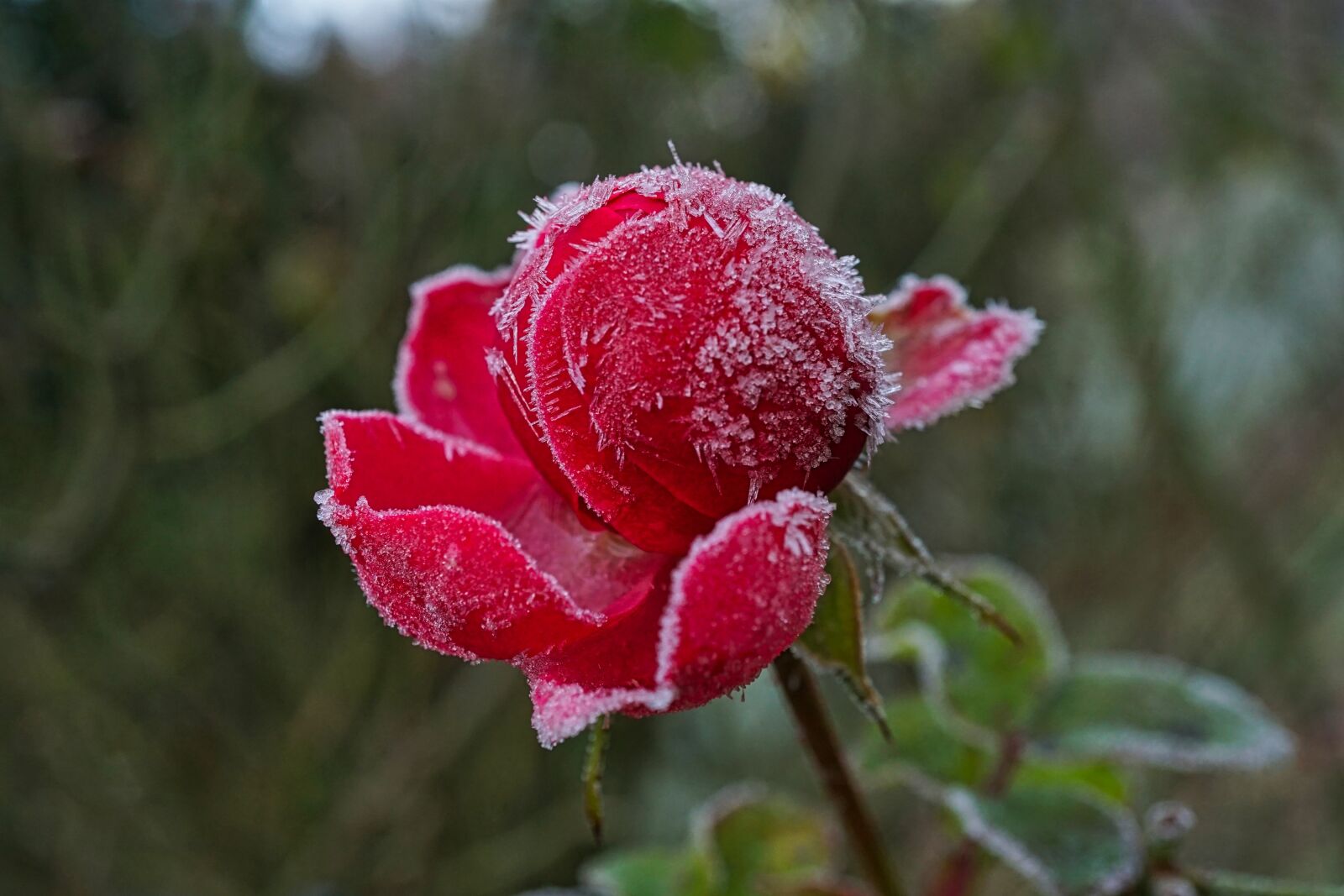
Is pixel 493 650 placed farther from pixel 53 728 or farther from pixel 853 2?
pixel 53 728

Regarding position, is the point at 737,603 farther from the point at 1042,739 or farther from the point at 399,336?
the point at 399,336

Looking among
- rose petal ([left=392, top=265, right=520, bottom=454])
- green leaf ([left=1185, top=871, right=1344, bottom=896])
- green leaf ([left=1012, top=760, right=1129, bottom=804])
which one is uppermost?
rose petal ([left=392, top=265, right=520, bottom=454])

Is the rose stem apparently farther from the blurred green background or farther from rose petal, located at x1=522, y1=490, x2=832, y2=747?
the blurred green background

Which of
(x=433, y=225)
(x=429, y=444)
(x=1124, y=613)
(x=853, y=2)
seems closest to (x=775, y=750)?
(x=1124, y=613)

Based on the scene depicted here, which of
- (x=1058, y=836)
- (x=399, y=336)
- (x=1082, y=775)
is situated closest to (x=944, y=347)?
(x=1058, y=836)

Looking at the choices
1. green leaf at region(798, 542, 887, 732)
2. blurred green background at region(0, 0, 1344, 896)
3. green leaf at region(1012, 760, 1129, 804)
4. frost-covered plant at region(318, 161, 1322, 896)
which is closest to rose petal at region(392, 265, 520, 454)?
frost-covered plant at region(318, 161, 1322, 896)
